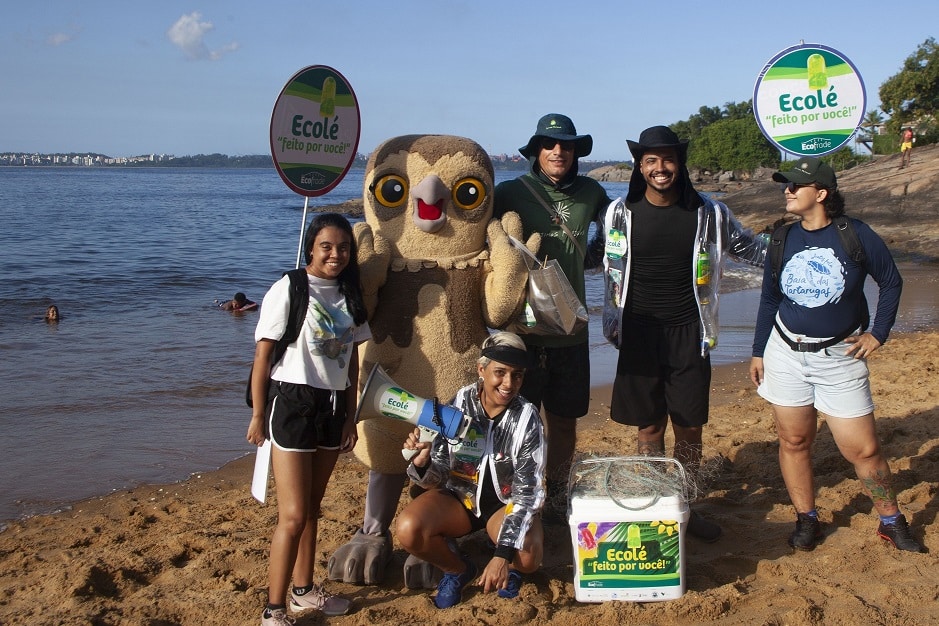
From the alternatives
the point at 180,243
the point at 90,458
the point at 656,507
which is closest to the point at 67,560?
the point at 90,458

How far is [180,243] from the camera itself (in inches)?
1006

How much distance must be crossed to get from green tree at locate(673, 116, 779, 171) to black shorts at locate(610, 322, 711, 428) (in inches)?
2571

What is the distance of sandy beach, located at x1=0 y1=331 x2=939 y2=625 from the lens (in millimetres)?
3609

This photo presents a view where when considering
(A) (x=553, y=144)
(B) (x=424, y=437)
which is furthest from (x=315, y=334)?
(A) (x=553, y=144)

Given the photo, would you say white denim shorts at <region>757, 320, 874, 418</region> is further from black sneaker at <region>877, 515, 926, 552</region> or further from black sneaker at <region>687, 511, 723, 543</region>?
black sneaker at <region>687, 511, 723, 543</region>

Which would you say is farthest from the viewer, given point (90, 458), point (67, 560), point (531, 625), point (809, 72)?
point (90, 458)

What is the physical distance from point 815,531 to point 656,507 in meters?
1.16

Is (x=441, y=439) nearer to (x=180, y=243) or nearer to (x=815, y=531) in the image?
(x=815, y=531)

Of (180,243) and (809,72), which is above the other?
(809,72)

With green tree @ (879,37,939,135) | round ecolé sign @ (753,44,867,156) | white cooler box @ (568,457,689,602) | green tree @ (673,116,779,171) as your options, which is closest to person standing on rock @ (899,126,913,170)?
green tree @ (879,37,939,135)

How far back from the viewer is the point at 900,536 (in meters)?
4.09

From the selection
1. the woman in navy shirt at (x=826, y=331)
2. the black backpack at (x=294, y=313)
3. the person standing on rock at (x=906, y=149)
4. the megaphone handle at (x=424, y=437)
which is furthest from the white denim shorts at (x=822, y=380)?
the person standing on rock at (x=906, y=149)

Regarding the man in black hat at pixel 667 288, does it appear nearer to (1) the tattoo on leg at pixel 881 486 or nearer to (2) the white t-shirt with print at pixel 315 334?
(1) the tattoo on leg at pixel 881 486

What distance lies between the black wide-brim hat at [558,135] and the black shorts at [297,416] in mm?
1749
